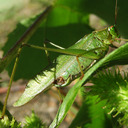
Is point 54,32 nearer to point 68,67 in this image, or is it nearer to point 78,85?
point 68,67

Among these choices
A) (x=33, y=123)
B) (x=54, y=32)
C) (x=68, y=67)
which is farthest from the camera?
(x=54, y=32)

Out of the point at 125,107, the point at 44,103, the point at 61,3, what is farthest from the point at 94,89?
the point at 44,103

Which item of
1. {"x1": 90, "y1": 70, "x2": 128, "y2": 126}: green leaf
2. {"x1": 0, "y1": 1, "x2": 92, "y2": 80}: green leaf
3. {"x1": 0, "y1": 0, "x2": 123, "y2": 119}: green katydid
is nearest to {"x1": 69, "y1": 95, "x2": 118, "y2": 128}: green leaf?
{"x1": 0, "y1": 0, "x2": 123, "y2": 119}: green katydid

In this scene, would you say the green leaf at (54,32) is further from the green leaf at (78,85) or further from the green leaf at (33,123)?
the green leaf at (78,85)

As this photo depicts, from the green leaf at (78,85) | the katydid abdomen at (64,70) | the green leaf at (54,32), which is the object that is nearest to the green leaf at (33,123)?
the katydid abdomen at (64,70)

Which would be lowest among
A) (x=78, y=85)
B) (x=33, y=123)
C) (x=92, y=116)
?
(x=92, y=116)

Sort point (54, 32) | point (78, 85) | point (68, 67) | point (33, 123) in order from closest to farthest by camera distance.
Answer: point (78, 85) → point (33, 123) → point (68, 67) → point (54, 32)

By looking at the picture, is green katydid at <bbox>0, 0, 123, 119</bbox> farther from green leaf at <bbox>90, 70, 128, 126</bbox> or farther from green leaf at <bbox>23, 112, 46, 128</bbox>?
green leaf at <bbox>90, 70, 128, 126</bbox>

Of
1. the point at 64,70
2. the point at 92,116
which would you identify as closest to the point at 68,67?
the point at 64,70
